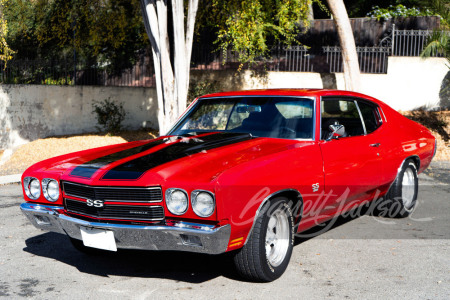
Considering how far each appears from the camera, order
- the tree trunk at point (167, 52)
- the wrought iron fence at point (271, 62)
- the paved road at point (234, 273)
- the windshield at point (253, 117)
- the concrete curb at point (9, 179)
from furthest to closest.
→ the wrought iron fence at point (271, 62)
the tree trunk at point (167, 52)
the concrete curb at point (9, 179)
the windshield at point (253, 117)
the paved road at point (234, 273)

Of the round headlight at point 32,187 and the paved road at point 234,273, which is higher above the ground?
the round headlight at point 32,187

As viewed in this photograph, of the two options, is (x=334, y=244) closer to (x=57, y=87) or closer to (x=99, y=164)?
(x=99, y=164)

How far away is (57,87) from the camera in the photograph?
15734 mm

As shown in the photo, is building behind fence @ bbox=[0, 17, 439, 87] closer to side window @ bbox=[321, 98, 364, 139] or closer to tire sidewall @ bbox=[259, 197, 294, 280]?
side window @ bbox=[321, 98, 364, 139]

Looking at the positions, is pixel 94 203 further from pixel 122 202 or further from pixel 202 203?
pixel 202 203

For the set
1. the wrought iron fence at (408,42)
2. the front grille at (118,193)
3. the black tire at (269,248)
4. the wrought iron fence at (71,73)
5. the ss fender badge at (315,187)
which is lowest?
the black tire at (269,248)

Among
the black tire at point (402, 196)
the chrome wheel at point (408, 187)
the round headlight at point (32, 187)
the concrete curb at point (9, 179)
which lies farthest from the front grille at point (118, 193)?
the concrete curb at point (9, 179)

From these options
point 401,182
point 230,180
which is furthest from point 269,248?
point 401,182

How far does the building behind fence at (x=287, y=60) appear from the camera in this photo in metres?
15.8

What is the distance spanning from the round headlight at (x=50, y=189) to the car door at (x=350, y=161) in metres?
2.45

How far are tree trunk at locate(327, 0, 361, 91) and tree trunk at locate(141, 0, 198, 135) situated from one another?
14.7 feet

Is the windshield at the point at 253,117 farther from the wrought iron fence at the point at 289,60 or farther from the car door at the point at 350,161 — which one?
the wrought iron fence at the point at 289,60

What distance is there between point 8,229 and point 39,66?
9815mm

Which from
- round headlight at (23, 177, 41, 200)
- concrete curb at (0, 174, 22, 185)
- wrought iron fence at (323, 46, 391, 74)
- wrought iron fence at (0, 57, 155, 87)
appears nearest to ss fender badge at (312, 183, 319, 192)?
round headlight at (23, 177, 41, 200)
